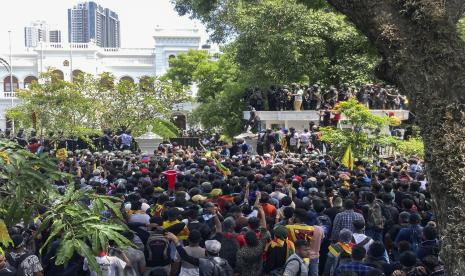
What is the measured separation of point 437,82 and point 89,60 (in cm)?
5478

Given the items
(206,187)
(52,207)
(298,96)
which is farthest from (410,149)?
(52,207)

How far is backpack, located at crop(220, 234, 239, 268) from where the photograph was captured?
7.54 meters

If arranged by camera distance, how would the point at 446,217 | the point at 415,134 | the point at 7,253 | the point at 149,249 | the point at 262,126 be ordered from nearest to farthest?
the point at 446,217 < the point at 7,253 < the point at 149,249 < the point at 415,134 < the point at 262,126

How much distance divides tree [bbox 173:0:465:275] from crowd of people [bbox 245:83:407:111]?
64.7 ft

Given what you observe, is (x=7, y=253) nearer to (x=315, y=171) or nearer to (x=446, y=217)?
(x=446, y=217)

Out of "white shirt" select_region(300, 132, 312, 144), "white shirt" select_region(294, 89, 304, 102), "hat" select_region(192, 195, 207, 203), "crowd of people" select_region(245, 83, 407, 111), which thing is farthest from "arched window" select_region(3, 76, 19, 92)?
"hat" select_region(192, 195, 207, 203)

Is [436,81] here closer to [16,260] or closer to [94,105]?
[16,260]

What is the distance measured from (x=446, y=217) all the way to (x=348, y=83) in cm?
2338

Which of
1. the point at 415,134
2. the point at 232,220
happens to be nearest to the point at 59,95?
the point at 415,134

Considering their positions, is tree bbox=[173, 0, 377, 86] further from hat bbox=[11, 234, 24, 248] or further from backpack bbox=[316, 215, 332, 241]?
hat bbox=[11, 234, 24, 248]

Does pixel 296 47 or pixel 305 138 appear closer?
pixel 305 138

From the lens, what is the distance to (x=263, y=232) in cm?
749

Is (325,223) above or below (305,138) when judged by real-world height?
below

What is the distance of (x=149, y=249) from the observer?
7480 millimetres
